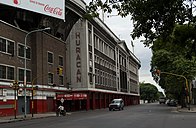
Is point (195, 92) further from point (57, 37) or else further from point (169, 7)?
point (169, 7)

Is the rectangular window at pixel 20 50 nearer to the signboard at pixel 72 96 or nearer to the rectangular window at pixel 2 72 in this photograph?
the rectangular window at pixel 2 72

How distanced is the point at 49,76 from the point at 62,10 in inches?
400

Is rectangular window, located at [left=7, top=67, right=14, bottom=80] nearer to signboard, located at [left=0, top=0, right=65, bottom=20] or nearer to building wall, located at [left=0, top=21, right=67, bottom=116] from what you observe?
building wall, located at [left=0, top=21, right=67, bottom=116]

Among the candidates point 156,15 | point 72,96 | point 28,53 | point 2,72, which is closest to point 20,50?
point 28,53

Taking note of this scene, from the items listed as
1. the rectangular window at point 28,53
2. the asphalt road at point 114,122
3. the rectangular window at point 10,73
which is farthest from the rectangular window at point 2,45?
the asphalt road at point 114,122

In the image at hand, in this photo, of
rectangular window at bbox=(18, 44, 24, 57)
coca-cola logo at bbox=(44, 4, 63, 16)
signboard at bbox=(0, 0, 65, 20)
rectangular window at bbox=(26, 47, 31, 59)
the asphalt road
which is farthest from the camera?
coca-cola logo at bbox=(44, 4, 63, 16)

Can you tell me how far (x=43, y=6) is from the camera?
5072 centimetres

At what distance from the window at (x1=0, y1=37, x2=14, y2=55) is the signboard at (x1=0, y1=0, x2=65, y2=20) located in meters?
4.59

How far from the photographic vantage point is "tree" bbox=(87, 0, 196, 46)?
6.75m

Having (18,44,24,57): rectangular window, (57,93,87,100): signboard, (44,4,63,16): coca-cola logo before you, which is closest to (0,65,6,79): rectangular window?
(18,44,24,57): rectangular window

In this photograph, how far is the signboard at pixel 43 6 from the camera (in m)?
45.9

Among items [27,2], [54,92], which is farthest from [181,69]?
[27,2]

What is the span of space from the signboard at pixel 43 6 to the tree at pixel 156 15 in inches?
1507

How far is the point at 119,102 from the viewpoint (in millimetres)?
59031
